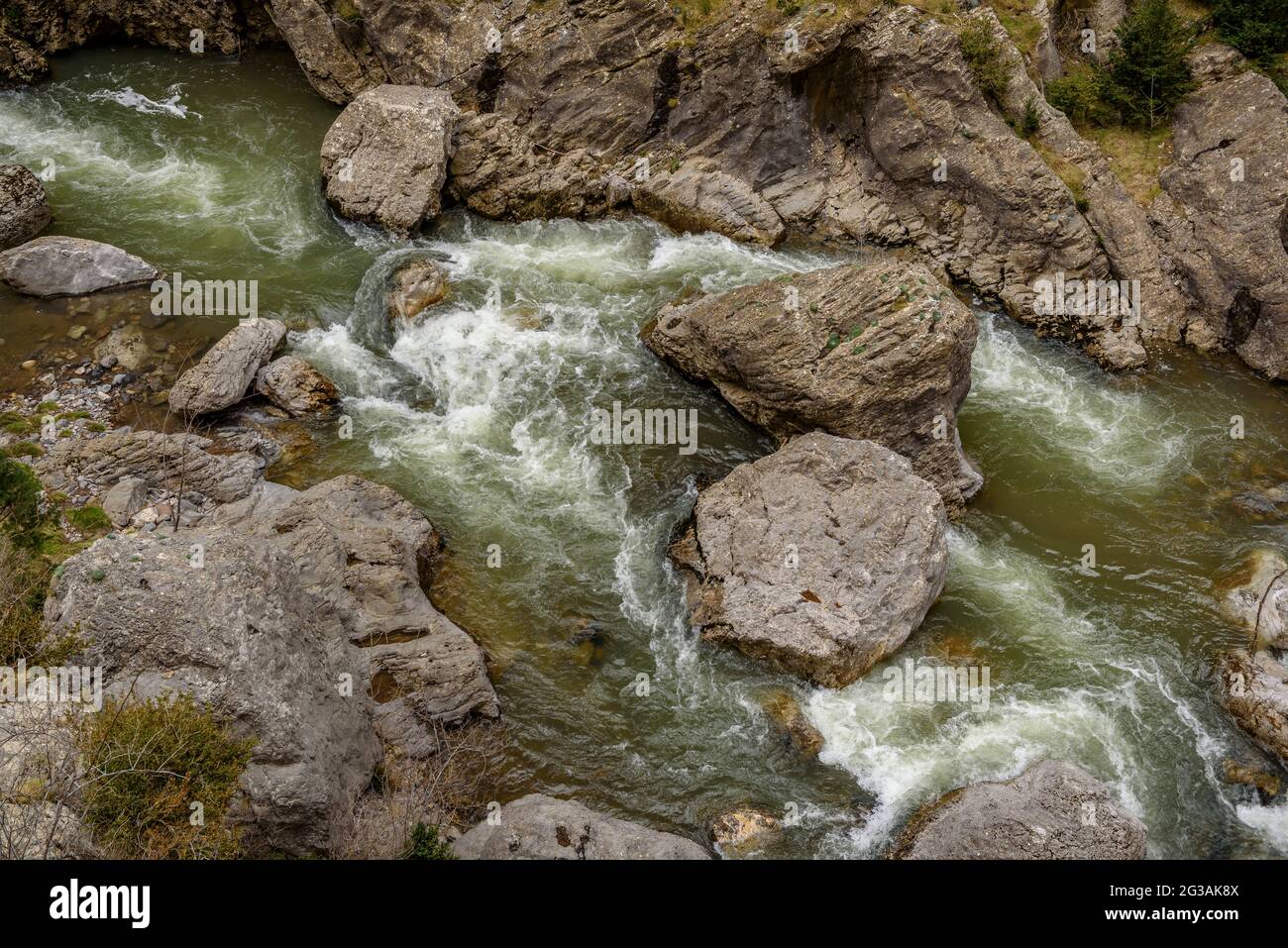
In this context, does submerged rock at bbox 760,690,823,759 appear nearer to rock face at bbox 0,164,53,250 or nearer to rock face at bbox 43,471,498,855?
rock face at bbox 43,471,498,855

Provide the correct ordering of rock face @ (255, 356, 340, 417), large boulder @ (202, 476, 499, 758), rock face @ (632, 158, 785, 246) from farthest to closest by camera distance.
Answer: rock face @ (632, 158, 785, 246)
rock face @ (255, 356, 340, 417)
large boulder @ (202, 476, 499, 758)

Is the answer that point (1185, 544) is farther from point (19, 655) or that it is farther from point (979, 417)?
point (19, 655)

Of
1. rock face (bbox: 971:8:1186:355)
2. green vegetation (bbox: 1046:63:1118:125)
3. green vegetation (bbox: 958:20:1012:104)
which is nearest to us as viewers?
rock face (bbox: 971:8:1186:355)

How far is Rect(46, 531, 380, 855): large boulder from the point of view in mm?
11859

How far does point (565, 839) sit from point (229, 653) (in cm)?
534

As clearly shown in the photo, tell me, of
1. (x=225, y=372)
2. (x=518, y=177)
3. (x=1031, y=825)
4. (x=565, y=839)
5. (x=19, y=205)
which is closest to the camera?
(x=565, y=839)

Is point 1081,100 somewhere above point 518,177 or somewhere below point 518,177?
above

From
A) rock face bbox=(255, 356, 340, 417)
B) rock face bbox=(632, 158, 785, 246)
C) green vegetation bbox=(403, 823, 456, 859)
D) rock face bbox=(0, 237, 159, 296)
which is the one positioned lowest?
green vegetation bbox=(403, 823, 456, 859)

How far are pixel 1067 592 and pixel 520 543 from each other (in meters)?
11.0

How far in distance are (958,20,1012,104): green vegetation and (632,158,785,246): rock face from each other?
6.58 m

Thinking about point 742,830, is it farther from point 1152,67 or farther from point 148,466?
point 1152,67

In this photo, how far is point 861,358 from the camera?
63.3ft

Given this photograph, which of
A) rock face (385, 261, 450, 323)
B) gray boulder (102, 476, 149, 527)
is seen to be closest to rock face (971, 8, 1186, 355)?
rock face (385, 261, 450, 323)

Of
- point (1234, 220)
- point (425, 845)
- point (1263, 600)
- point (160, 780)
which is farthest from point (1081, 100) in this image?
point (160, 780)
